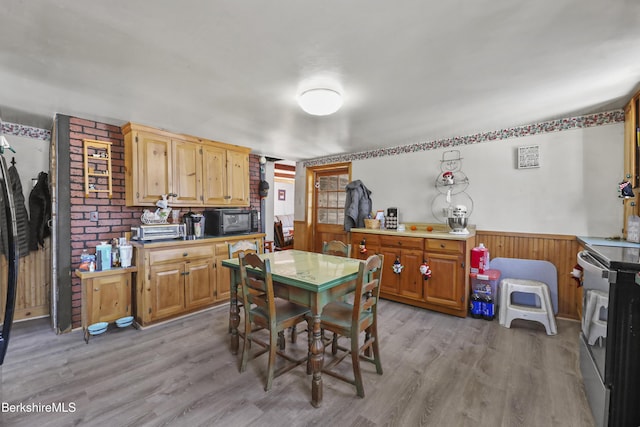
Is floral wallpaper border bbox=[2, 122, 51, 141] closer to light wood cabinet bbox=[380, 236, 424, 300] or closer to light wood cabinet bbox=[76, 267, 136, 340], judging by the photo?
light wood cabinet bbox=[76, 267, 136, 340]

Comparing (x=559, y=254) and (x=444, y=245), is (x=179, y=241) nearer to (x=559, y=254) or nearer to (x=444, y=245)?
(x=444, y=245)

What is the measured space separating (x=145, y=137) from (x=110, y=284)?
1.60 metres

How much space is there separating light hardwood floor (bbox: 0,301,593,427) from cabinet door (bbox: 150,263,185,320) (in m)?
0.25

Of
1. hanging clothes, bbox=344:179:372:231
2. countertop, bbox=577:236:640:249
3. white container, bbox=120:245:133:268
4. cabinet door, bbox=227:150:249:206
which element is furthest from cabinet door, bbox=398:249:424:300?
white container, bbox=120:245:133:268

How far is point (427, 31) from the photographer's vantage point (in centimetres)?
150

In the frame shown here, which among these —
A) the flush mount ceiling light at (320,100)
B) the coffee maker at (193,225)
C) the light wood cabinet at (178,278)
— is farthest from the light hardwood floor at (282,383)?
the flush mount ceiling light at (320,100)

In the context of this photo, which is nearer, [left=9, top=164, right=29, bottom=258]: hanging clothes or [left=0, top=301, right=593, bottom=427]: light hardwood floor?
[left=0, top=301, right=593, bottom=427]: light hardwood floor

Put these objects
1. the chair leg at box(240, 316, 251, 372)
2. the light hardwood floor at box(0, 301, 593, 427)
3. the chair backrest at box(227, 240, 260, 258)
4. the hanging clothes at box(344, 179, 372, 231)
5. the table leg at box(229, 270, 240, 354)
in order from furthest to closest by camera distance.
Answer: the hanging clothes at box(344, 179, 372, 231) < the chair backrest at box(227, 240, 260, 258) < the table leg at box(229, 270, 240, 354) < the chair leg at box(240, 316, 251, 372) < the light hardwood floor at box(0, 301, 593, 427)

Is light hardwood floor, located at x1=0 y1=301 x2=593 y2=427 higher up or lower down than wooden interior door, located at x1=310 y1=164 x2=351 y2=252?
lower down

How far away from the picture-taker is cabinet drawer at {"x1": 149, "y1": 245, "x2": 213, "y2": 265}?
2850 mm

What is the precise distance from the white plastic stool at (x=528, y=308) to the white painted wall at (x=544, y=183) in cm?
70

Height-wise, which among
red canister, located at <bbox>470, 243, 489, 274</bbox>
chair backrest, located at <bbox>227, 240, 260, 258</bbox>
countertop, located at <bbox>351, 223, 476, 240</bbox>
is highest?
countertop, located at <bbox>351, 223, 476, 240</bbox>

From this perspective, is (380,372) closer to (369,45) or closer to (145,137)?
(369,45)

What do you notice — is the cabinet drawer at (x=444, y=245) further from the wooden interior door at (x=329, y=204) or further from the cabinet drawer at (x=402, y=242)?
the wooden interior door at (x=329, y=204)
